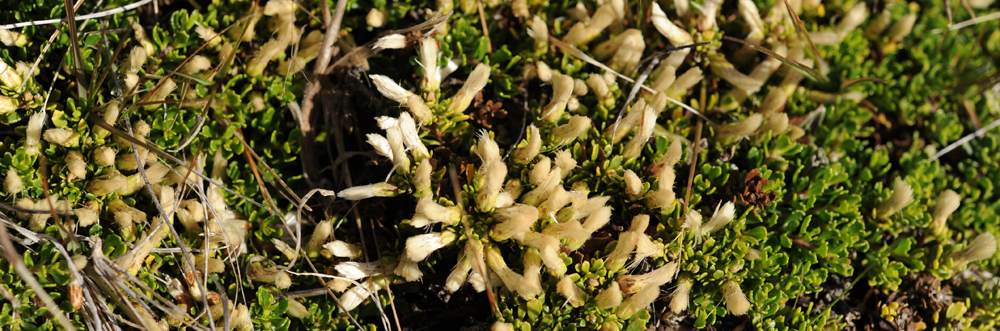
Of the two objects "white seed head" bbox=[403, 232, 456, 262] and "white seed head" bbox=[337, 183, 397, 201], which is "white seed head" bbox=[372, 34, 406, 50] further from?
"white seed head" bbox=[403, 232, 456, 262]

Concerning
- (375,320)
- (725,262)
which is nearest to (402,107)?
(375,320)

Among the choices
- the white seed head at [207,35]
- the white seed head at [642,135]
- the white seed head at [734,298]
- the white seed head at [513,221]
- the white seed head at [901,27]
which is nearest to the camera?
the white seed head at [513,221]

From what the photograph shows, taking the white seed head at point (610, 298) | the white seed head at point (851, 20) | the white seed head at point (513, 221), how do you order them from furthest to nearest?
the white seed head at point (851, 20) → the white seed head at point (610, 298) → the white seed head at point (513, 221)

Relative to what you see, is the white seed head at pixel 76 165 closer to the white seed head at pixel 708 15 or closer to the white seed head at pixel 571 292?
the white seed head at pixel 571 292

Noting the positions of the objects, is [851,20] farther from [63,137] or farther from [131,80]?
[63,137]

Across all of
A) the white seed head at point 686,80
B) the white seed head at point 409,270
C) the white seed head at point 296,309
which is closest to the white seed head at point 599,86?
the white seed head at point 686,80

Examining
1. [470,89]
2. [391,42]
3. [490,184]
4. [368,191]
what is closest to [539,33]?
[470,89]

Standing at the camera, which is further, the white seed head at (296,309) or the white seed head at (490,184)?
the white seed head at (296,309)
